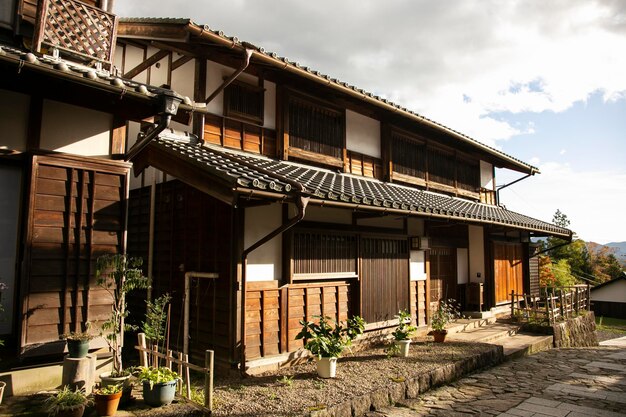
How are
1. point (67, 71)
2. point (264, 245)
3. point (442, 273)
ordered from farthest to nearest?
point (442, 273) < point (264, 245) < point (67, 71)

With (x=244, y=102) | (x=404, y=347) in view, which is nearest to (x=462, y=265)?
(x=404, y=347)

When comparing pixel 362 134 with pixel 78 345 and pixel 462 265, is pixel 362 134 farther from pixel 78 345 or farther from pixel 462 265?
pixel 78 345

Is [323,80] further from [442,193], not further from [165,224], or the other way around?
[442,193]

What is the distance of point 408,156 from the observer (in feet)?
42.8

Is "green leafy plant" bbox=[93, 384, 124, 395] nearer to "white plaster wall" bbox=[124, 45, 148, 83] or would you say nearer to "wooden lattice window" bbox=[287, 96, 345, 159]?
"wooden lattice window" bbox=[287, 96, 345, 159]

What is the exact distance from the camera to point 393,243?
10.5 meters

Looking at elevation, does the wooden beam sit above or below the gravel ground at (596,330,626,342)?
above

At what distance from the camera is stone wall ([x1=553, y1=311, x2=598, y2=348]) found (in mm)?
12716

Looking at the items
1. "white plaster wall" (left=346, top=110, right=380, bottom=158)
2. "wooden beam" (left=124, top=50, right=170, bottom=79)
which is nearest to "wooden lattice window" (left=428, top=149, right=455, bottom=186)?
"white plaster wall" (left=346, top=110, right=380, bottom=158)

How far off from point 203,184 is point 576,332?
13870mm

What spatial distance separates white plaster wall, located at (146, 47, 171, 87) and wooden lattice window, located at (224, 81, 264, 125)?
62.9 inches

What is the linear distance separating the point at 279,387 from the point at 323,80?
6.49 metres

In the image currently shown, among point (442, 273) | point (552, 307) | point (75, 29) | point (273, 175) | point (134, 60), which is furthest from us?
point (442, 273)

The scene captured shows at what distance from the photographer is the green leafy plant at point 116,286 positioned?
5.57 m
